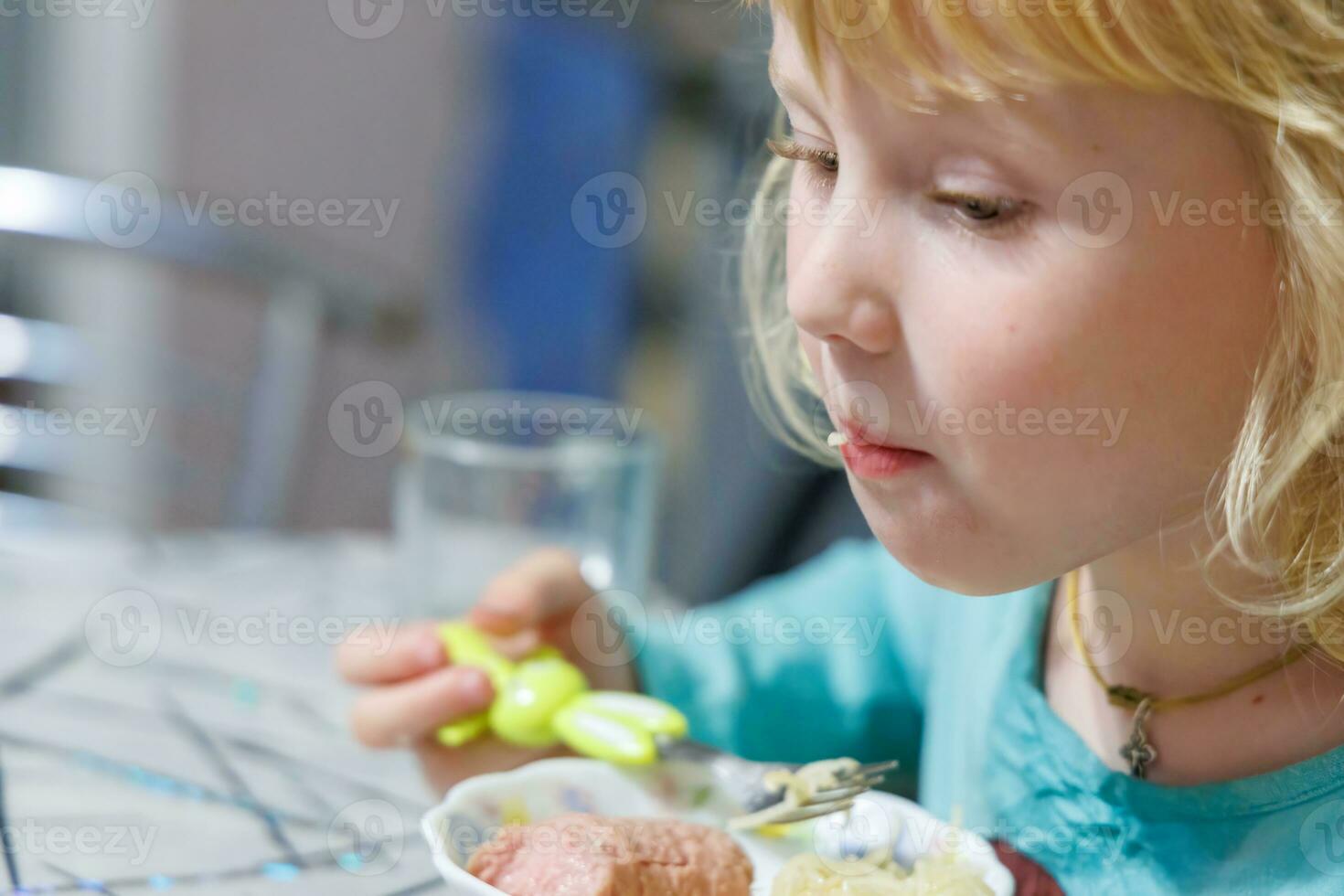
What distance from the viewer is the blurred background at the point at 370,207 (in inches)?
69.9

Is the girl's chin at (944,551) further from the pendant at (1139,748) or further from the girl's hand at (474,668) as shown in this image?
the girl's hand at (474,668)

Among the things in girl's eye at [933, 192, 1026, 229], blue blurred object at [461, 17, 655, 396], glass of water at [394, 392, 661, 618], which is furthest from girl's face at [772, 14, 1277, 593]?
blue blurred object at [461, 17, 655, 396]

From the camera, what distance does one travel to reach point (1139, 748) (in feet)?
1.84

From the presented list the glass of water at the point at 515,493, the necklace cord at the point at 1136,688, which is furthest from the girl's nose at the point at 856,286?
the glass of water at the point at 515,493

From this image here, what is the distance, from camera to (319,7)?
2.01m

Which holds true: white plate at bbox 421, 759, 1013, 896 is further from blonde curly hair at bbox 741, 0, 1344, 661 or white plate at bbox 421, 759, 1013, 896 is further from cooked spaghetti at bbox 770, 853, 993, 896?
blonde curly hair at bbox 741, 0, 1344, 661

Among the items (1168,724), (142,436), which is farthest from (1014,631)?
(142,436)

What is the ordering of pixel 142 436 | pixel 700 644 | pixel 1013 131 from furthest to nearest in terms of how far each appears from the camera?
1. pixel 142 436
2. pixel 700 644
3. pixel 1013 131

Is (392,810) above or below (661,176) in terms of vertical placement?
below

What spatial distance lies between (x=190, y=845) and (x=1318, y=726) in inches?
17.8

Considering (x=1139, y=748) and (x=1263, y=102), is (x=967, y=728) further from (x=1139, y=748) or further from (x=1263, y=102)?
(x=1263, y=102)

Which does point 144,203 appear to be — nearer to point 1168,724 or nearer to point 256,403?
point 256,403

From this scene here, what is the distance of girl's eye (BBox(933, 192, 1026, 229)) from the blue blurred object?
1.56 m

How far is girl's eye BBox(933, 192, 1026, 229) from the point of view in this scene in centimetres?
42
